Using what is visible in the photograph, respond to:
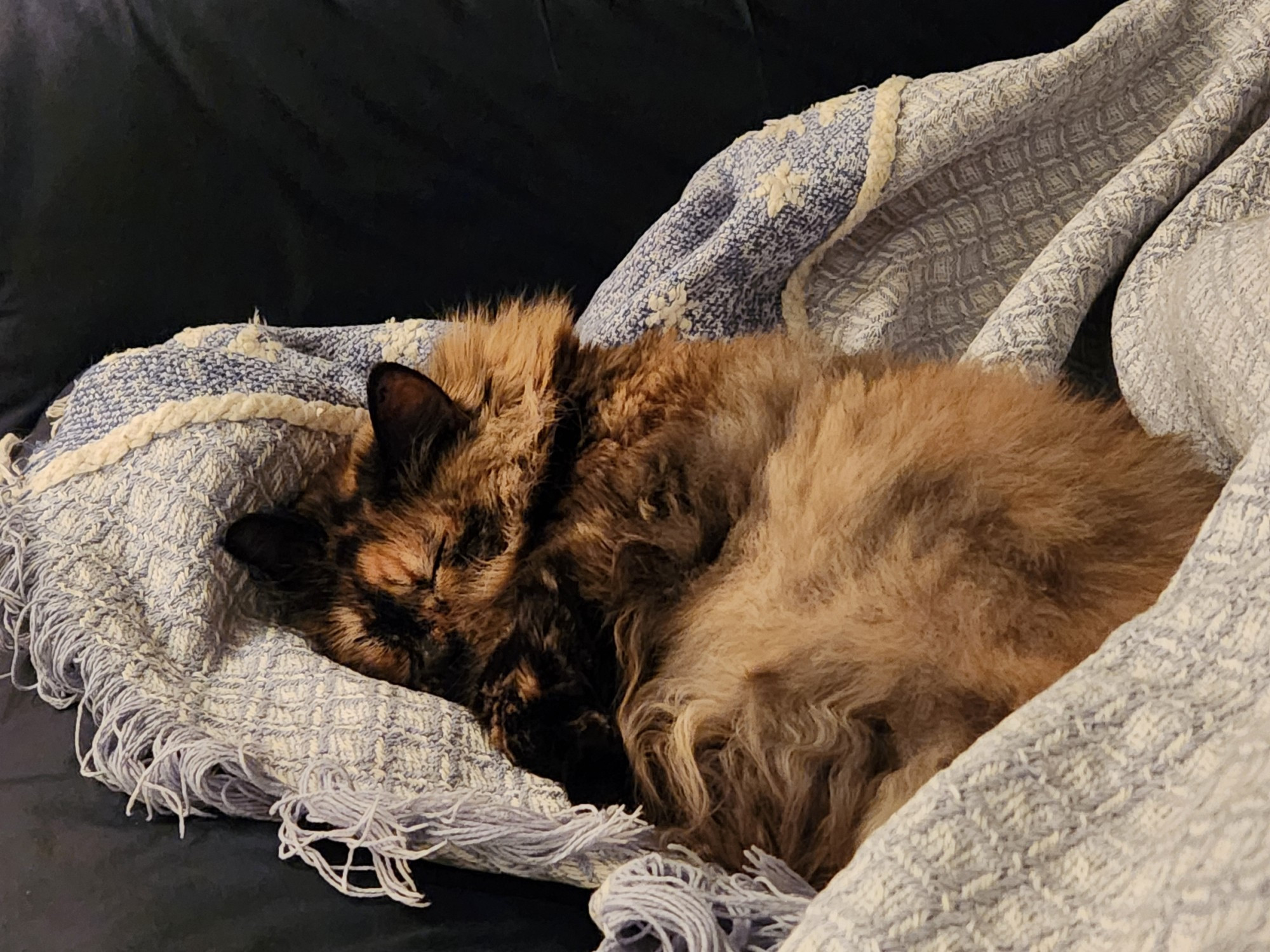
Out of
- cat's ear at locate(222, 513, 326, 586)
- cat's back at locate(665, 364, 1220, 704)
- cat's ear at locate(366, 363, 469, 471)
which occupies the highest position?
cat's back at locate(665, 364, 1220, 704)

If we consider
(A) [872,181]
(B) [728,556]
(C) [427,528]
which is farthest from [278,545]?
(A) [872,181]

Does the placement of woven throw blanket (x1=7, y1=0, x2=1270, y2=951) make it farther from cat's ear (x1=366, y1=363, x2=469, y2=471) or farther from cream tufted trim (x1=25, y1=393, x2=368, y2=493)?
cat's ear (x1=366, y1=363, x2=469, y2=471)

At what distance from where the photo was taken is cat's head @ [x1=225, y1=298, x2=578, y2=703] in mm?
1270

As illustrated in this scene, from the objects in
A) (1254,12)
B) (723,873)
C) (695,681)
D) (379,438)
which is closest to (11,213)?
(379,438)

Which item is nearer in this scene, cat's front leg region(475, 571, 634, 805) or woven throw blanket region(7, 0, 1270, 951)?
woven throw blanket region(7, 0, 1270, 951)

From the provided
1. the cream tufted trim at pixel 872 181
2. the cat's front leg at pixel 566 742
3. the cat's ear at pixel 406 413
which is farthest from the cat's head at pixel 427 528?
the cream tufted trim at pixel 872 181

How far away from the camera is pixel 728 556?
3.74 feet

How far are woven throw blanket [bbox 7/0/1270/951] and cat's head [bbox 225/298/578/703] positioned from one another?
0.08 metres

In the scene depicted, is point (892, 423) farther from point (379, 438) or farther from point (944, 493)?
point (379, 438)

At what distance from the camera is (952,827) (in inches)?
28.6

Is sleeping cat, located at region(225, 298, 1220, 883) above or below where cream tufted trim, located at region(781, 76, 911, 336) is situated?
below

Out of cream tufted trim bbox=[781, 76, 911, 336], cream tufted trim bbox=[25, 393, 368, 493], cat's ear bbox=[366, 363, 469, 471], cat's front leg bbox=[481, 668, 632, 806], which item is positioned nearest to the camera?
cat's front leg bbox=[481, 668, 632, 806]

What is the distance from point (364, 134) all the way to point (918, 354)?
1.05 metres

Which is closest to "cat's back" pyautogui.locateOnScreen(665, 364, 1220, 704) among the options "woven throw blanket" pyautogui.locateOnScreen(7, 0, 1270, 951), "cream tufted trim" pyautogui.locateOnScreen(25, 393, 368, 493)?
"woven throw blanket" pyautogui.locateOnScreen(7, 0, 1270, 951)
